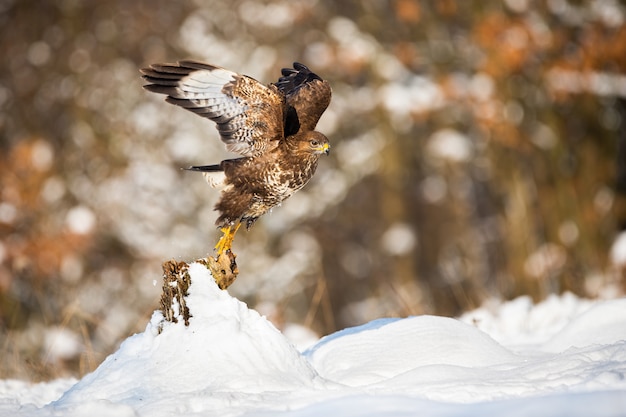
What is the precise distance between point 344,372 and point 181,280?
2.94 ft

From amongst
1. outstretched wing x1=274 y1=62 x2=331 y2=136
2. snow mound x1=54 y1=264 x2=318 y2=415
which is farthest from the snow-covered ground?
outstretched wing x1=274 y1=62 x2=331 y2=136

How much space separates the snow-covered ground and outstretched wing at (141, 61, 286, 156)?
116 centimetres

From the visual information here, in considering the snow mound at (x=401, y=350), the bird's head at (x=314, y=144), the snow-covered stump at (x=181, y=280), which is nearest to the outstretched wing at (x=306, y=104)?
the bird's head at (x=314, y=144)

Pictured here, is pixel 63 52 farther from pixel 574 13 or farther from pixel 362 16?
pixel 574 13

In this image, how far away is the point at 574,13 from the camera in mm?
12125

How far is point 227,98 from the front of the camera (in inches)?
185

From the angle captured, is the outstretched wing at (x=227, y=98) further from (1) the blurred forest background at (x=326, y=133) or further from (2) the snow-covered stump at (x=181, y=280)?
(1) the blurred forest background at (x=326, y=133)

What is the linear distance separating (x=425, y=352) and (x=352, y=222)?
1561 cm

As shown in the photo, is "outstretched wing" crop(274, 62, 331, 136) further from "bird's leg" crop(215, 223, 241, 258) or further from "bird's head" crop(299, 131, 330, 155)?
"bird's leg" crop(215, 223, 241, 258)

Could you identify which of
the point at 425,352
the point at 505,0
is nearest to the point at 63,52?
the point at 505,0

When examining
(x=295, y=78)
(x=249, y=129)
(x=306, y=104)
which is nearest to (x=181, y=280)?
(x=249, y=129)

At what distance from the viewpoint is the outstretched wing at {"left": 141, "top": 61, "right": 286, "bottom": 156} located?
461 cm

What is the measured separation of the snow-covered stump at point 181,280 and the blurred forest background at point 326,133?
748 cm

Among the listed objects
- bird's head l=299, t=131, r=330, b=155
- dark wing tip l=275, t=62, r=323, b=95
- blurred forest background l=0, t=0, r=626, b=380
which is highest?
blurred forest background l=0, t=0, r=626, b=380
